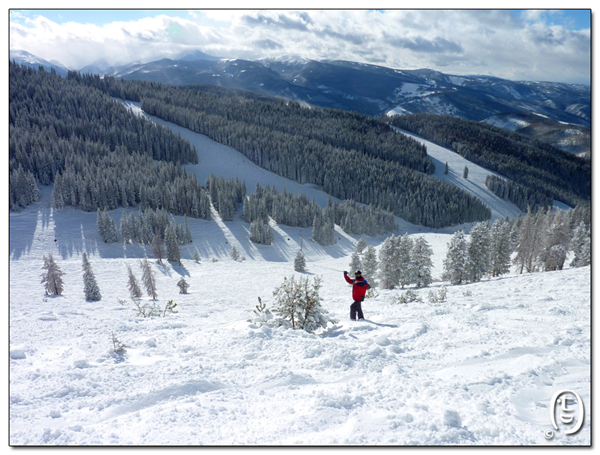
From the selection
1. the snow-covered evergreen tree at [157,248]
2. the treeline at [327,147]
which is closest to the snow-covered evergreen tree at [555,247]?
the snow-covered evergreen tree at [157,248]

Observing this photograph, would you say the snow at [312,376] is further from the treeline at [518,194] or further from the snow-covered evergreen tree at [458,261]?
the treeline at [518,194]

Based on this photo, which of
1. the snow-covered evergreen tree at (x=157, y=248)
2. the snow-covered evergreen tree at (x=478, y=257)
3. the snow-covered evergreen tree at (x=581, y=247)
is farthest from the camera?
the snow-covered evergreen tree at (x=157, y=248)

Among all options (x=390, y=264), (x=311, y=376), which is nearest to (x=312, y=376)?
(x=311, y=376)

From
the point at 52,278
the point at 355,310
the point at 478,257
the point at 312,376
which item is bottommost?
the point at 52,278

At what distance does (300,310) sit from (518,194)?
14891 centimetres

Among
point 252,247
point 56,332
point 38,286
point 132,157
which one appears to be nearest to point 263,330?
point 56,332

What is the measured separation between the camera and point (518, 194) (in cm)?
12700

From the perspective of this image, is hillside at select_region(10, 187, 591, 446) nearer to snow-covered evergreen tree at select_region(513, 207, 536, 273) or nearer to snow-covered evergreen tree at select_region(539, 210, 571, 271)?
snow-covered evergreen tree at select_region(539, 210, 571, 271)

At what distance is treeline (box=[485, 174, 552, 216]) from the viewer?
411 ft

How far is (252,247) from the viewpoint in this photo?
65.4m

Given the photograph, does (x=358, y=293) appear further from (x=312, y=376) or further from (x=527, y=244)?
(x=527, y=244)

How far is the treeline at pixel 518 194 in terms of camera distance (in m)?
125

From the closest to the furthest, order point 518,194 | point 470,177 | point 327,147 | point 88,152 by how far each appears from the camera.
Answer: point 88,152 < point 327,147 < point 518,194 < point 470,177

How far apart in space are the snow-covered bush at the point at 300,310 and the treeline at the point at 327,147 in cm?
9395
